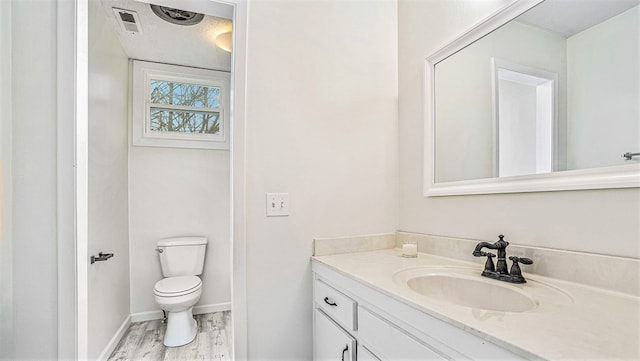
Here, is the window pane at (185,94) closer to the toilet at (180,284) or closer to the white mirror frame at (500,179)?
the toilet at (180,284)

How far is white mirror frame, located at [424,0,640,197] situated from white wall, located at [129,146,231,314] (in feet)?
6.75

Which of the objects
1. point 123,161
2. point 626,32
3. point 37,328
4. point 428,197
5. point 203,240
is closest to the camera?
point 626,32

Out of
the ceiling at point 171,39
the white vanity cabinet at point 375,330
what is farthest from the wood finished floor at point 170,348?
the ceiling at point 171,39

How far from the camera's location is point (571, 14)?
3.39 ft

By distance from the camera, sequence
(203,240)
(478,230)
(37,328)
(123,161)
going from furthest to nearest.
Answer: (203,240)
(123,161)
(478,230)
(37,328)

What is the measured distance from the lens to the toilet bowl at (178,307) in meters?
2.31

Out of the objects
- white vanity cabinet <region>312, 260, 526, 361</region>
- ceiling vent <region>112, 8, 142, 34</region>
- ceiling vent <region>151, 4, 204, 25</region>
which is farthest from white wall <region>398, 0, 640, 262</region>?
ceiling vent <region>112, 8, 142, 34</region>

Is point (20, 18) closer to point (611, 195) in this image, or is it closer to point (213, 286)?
point (611, 195)

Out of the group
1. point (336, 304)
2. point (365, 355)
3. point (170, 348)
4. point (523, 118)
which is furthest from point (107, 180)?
point (523, 118)

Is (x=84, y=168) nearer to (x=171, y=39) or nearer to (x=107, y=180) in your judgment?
(x=107, y=180)

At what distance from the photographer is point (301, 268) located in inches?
59.3

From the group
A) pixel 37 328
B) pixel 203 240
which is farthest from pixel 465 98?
pixel 203 240

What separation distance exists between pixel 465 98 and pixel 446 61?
8.6 inches

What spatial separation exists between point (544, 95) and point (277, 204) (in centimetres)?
113
